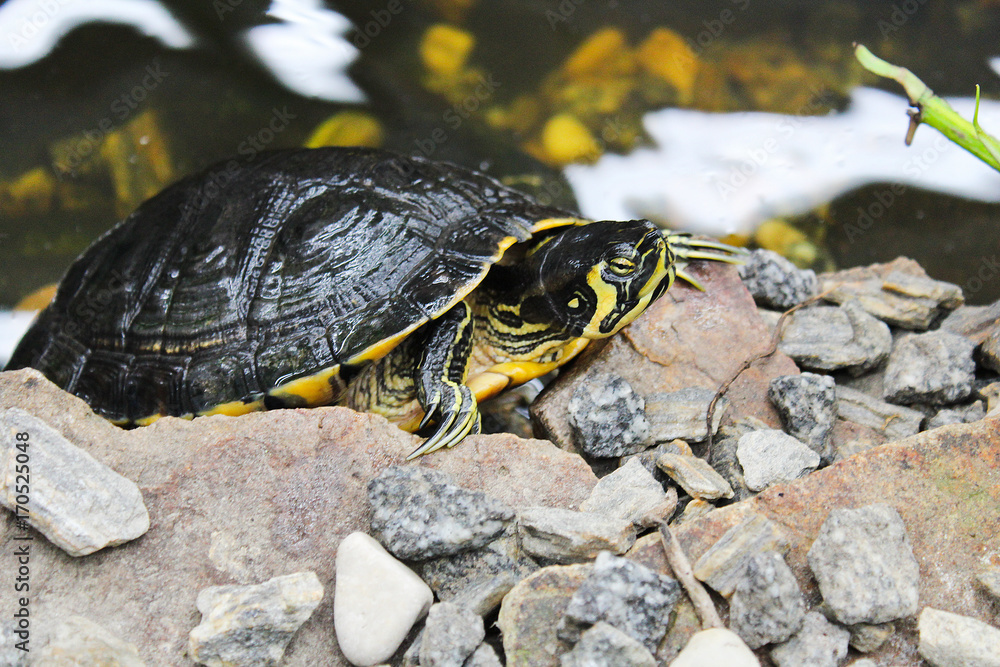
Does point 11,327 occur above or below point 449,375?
below

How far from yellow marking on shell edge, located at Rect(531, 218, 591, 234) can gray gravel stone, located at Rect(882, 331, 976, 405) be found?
3.81 ft

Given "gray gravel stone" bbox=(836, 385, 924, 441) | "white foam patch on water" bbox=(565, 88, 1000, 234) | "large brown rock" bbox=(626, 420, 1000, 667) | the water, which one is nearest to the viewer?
"large brown rock" bbox=(626, 420, 1000, 667)

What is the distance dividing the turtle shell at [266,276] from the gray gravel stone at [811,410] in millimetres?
980

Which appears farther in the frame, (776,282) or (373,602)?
(776,282)

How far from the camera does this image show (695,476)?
1.82m

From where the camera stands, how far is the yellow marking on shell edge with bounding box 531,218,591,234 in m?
2.51

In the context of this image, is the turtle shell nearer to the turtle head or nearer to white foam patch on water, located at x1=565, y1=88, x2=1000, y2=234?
the turtle head

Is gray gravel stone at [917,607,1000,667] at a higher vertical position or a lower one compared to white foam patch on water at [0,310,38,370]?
higher

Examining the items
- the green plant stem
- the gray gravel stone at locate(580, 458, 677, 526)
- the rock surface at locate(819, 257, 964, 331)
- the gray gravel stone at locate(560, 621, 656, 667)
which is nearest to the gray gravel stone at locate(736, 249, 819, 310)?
the rock surface at locate(819, 257, 964, 331)

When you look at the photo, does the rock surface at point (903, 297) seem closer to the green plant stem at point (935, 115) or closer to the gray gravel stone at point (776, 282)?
the gray gravel stone at point (776, 282)

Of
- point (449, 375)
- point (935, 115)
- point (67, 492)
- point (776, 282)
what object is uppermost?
point (935, 115)

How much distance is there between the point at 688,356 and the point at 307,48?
244 cm

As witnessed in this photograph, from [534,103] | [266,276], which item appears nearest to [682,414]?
[266,276]

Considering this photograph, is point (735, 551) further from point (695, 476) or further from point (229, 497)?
point (229, 497)
